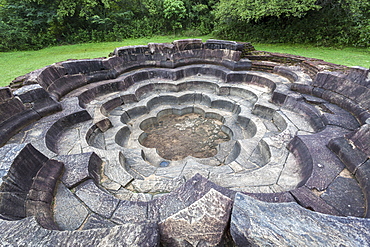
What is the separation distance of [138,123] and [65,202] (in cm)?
359

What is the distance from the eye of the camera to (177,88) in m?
7.47

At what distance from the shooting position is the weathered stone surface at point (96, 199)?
8.55ft

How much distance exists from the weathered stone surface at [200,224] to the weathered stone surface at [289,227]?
13cm

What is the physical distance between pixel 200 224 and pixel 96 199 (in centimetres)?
181

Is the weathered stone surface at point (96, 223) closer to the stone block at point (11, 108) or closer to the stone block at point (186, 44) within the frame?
the stone block at point (11, 108)

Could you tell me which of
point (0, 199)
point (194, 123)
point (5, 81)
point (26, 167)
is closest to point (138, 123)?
point (194, 123)

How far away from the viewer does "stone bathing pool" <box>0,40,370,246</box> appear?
1.72 m

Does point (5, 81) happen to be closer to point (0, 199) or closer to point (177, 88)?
point (177, 88)

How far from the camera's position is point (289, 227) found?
5.01 ft

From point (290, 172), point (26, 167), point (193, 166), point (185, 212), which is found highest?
point (185, 212)

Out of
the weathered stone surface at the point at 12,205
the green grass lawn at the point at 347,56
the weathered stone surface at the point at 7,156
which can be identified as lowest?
the weathered stone surface at the point at 12,205

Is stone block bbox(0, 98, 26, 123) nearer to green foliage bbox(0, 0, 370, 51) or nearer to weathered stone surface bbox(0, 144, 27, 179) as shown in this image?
weathered stone surface bbox(0, 144, 27, 179)

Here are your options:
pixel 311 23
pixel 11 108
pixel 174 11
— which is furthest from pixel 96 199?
pixel 174 11

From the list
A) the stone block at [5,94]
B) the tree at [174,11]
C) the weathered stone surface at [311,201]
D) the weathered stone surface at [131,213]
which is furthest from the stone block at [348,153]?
the tree at [174,11]
